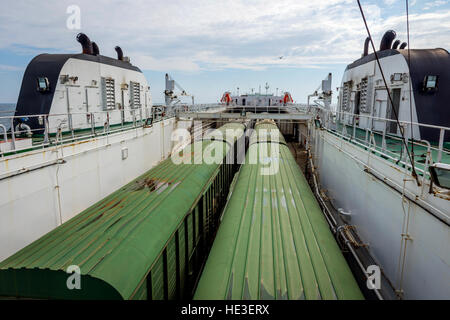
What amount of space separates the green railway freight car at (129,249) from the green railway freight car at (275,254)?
97 cm

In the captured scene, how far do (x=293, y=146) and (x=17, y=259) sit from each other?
27910mm

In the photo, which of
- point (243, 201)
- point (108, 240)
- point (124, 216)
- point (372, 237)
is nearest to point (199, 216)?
point (243, 201)

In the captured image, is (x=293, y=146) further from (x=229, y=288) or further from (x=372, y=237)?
(x=229, y=288)

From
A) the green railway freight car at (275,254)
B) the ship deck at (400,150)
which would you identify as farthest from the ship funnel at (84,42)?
the ship deck at (400,150)

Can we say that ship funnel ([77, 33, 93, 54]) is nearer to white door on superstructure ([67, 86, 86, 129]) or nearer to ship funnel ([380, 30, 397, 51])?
white door on superstructure ([67, 86, 86, 129])

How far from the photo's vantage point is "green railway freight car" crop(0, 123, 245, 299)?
13.1 ft

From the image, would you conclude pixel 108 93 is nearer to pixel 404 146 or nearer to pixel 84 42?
pixel 84 42

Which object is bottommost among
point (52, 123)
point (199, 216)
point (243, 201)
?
point (199, 216)

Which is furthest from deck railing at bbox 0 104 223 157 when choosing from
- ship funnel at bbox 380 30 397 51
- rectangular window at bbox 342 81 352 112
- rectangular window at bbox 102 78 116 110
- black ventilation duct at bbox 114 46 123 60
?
ship funnel at bbox 380 30 397 51

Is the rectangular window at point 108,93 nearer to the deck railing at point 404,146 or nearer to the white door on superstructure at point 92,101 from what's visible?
the white door on superstructure at point 92,101

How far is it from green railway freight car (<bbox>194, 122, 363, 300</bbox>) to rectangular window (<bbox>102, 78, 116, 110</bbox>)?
10.4 metres

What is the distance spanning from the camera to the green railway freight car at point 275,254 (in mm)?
4592

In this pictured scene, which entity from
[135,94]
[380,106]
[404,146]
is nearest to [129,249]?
[404,146]

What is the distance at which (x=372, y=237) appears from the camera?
24.9ft
